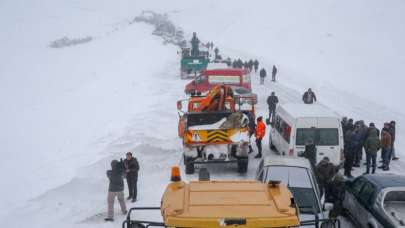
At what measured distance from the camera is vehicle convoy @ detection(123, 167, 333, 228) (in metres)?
5.12

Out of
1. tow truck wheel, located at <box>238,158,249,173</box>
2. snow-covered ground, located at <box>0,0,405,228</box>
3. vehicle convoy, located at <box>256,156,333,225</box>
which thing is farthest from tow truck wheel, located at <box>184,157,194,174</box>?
vehicle convoy, located at <box>256,156,333,225</box>

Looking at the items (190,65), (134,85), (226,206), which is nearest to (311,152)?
(226,206)

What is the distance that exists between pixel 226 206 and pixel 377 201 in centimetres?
527

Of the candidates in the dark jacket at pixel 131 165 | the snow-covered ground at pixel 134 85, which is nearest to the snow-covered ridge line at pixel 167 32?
the snow-covered ground at pixel 134 85

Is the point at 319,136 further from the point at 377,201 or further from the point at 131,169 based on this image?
the point at 131,169

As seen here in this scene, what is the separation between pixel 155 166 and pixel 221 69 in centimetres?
1150

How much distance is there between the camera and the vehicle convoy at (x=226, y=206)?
16.8 ft

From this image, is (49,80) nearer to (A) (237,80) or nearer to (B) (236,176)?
(A) (237,80)

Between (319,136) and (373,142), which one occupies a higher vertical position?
(319,136)

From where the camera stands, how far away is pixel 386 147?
1498 cm

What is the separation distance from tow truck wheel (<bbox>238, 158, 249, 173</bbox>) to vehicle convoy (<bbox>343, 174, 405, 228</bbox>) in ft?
14.0

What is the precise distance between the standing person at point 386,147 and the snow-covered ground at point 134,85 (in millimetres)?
932

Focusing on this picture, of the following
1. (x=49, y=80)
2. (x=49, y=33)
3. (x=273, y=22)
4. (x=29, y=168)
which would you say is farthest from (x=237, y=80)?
(x=49, y=33)

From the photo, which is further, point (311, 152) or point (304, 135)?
point (304, 135)
